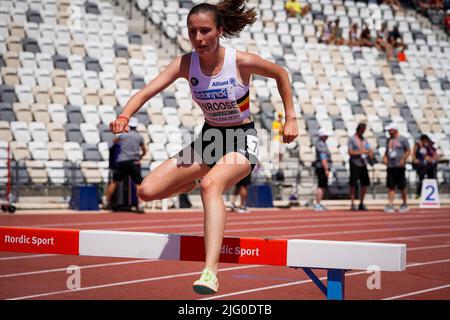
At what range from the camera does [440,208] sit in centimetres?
2214

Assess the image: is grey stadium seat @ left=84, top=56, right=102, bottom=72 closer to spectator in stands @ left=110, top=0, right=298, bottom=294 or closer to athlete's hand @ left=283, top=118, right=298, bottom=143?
spectator in stands @ left=110, top=0, right=298, bottom=294

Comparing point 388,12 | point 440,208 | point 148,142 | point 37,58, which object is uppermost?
point 388,12

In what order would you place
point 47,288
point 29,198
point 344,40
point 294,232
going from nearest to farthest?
point 47,288 < point 294,232 < point 29,198 < point 344,40

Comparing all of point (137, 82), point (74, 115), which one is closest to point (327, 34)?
point (137, 82)

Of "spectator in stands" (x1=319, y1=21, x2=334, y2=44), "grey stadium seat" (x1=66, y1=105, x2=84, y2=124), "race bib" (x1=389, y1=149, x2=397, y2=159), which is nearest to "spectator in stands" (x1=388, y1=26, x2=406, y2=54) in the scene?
"spectator in stands" (x1=319, y1=21, x2=334, y2=44)

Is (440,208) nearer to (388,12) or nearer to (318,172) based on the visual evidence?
(318,172)

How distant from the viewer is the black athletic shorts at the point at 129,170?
17.6 meters

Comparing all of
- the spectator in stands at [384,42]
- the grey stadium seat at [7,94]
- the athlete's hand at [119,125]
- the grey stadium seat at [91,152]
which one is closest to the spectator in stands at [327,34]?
the spectator in stands at [384,42]

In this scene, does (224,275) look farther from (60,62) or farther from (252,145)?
(60,62)

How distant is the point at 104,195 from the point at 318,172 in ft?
14.7

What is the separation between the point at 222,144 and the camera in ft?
21.0

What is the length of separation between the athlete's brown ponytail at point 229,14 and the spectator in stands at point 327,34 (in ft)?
71.7

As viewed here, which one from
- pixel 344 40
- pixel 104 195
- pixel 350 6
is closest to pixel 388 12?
pixel 350 6

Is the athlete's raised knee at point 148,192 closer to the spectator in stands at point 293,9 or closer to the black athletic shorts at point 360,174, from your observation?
the black athletic shorts at point 360,174
